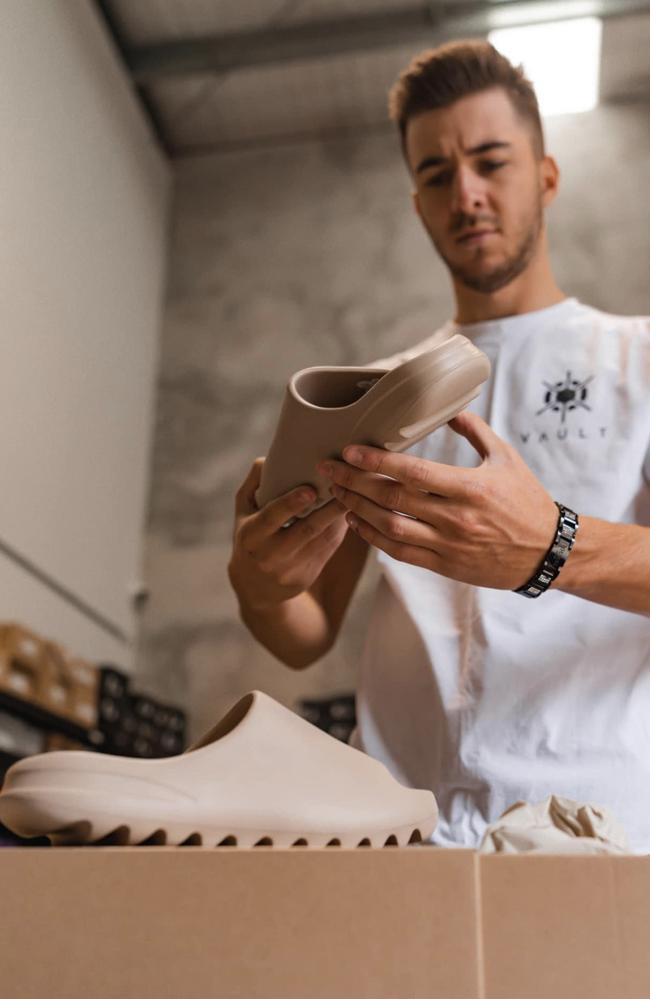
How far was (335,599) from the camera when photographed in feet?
4.90

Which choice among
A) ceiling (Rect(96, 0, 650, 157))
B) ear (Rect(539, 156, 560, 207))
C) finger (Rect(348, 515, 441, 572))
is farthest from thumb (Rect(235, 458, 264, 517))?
ceiling (Rect(96, 0, 650, 157))

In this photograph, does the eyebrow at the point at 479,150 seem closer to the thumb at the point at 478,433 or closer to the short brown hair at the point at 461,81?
the short brown hair at the point at 461,81

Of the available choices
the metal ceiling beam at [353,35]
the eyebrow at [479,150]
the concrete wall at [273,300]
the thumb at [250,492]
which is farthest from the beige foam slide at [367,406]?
the metal ceiling beam at [353,35]

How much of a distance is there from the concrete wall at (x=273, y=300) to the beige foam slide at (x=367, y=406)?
2.23 m

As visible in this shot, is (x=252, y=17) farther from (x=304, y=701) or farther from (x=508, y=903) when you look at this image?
(x=508, y=903)

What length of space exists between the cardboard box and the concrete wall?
2.54 m

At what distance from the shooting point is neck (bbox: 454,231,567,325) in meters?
1.54

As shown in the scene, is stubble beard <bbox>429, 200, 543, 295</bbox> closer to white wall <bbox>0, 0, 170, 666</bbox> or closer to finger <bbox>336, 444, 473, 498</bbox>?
finger <bbox>336, 444, 473, 498</bbox>

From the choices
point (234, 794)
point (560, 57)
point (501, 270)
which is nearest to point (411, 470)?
point (234, 794)

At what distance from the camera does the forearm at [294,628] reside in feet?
4.53

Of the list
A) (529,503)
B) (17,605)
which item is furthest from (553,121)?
(529,503)

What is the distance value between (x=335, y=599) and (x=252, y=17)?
2477 mm

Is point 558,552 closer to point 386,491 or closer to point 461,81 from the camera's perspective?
point 386,491

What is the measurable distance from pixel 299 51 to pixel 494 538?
2.77 meters
